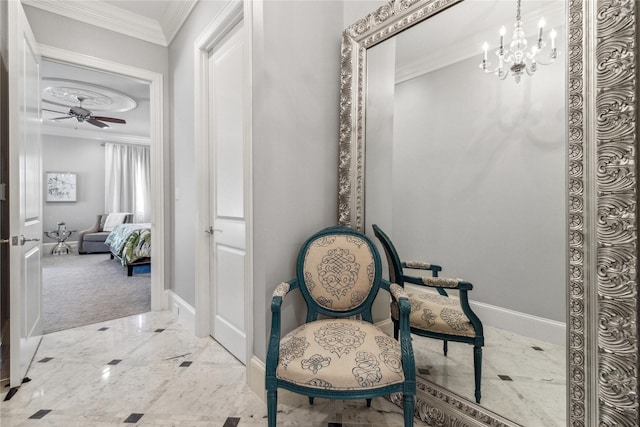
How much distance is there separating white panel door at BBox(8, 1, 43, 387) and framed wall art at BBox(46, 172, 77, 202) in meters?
6.04

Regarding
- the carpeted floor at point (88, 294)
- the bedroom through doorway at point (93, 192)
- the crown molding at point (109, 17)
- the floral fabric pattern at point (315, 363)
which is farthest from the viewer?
the bedroom through doorway at point (93, 192)

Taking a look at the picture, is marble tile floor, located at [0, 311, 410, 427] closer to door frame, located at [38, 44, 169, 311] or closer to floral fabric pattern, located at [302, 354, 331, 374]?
floral fabric pattern, located at [302, 354, 331, 374]

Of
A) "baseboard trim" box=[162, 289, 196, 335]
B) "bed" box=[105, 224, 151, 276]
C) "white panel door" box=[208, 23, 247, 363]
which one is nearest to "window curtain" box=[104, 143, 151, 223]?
"bed" box=[105, 224, 151, 276]

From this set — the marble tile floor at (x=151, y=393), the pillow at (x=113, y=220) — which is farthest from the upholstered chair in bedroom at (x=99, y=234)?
the marble tile floor at (x=151, y=393)

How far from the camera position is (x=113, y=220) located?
23.3 ft

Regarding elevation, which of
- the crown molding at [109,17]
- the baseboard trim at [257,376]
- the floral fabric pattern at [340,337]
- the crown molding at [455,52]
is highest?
the crown molding at [109,17]

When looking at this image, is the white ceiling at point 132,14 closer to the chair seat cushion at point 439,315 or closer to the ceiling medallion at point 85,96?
the ceiling medallion at point 85,96

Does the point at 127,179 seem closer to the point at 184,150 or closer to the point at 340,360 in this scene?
the point at 184,150

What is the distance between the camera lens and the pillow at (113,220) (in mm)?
7043

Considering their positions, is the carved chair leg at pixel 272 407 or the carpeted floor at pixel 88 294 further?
the carpeted floor at pixel 88 294

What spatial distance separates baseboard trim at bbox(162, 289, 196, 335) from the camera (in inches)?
104

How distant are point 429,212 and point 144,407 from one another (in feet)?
5.74

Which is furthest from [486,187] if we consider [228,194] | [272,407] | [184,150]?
[184,150]

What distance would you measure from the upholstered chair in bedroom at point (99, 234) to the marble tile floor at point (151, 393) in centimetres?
496
